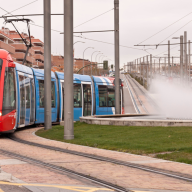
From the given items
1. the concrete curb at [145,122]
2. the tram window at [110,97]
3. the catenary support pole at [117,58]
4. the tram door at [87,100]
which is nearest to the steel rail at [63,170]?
the concrete curb at [145,122]

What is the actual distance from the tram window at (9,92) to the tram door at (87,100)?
34.8ft

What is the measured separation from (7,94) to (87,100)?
11.6m

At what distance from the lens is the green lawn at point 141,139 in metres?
11.7

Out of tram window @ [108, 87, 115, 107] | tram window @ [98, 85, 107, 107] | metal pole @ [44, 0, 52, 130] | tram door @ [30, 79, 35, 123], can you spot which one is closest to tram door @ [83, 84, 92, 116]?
tram window @ [98, 85, 107, 107]

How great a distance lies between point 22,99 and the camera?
19.3 metres

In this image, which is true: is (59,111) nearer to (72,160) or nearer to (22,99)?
(22,99)

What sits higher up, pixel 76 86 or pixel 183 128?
pixel 76 86

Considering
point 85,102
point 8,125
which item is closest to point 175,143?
point 8,125

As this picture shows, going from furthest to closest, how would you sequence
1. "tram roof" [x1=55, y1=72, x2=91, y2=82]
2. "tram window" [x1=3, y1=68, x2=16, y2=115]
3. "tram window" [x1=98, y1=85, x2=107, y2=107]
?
"tram window" [x1=98, y1=85, x2=107, y2=107], "tram roof" [x1=55, y1=72, x2=91, y2=82], "tram window" [x1=3, y1=68, x2=16, y2=115]

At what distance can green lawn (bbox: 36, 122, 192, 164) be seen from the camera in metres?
11.7

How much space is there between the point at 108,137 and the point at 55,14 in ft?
28.8

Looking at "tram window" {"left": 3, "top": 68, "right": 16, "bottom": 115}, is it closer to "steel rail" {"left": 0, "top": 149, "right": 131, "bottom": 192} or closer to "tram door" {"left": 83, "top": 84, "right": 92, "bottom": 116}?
"steel rail" {"left": 0, "top": 149, "right": 131, "bottom": 192}

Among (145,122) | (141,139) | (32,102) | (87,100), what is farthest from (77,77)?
(141,139)

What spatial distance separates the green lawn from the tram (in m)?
1.83
